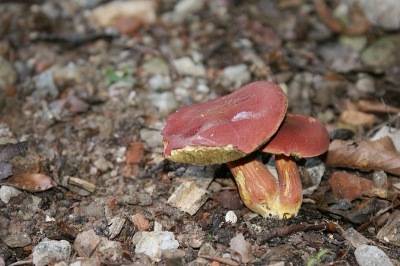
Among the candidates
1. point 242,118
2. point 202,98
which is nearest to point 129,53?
point 202,98

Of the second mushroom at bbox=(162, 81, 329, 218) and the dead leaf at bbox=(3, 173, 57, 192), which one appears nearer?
the second mushroom at bbox=(162, 81, 329, 218)

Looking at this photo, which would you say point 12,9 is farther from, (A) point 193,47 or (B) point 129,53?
(A) point 193,47

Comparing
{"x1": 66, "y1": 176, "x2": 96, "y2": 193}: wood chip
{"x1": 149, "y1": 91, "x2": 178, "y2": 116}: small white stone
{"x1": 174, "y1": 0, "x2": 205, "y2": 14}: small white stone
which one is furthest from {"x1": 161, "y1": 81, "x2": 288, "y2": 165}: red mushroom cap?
{"x1": 174, "y1": 0, "x2": 205, "y2": 14}: small white stone

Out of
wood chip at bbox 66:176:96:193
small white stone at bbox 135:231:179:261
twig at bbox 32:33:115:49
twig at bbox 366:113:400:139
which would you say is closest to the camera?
small white stone at bbox 135:231:179:261

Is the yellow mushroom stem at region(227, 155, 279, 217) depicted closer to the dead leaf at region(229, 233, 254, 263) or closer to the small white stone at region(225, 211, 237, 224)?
the small white stone at region(225, 211, 237, 224)

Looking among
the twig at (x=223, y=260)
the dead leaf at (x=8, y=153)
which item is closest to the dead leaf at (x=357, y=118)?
the twig at (x=223, y=260)

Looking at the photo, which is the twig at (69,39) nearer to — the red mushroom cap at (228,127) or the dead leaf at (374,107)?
the red mushroom cap at (228,127)
